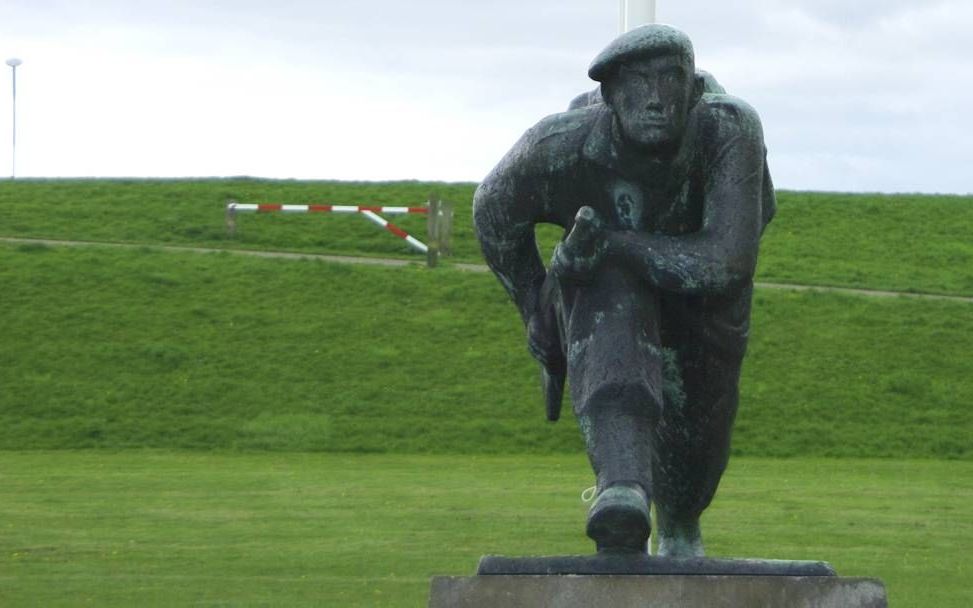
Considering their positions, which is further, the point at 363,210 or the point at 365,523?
the point at 363,210

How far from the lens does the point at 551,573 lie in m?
6.04

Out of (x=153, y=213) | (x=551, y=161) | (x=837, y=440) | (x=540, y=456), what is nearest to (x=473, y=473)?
(x=540, y=456)

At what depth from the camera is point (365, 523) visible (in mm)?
15281

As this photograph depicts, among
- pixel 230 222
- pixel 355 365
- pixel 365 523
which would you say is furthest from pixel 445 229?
pixel 365 523

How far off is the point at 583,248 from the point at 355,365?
1836 centimetres

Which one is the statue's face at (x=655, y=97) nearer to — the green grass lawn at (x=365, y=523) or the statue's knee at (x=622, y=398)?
the statue's knee at (x=622, y=398)

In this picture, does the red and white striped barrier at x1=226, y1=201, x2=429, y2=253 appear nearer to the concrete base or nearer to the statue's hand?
the statue's hand

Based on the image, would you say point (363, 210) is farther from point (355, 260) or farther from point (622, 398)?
point (622, 398)

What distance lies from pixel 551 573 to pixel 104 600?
21.3 feet

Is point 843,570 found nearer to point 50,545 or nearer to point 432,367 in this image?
point 50,545

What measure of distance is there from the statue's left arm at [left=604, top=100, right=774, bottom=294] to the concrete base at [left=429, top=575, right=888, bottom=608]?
957 millimetres

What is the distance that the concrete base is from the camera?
593cm

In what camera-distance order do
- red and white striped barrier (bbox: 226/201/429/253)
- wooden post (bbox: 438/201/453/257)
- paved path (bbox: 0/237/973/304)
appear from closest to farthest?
paved path (bbox: 0/237/973/304)
red and white striped barrier (bbox: 226/201/429/253)
wooden post (bbox: 438/201/453/257)

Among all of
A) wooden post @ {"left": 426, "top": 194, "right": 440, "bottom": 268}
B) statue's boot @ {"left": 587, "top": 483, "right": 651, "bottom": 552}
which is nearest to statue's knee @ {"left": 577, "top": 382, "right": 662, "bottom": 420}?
statue's boot @ {"left": 587, "top": 483, "right": 651, "bottom": 552}
